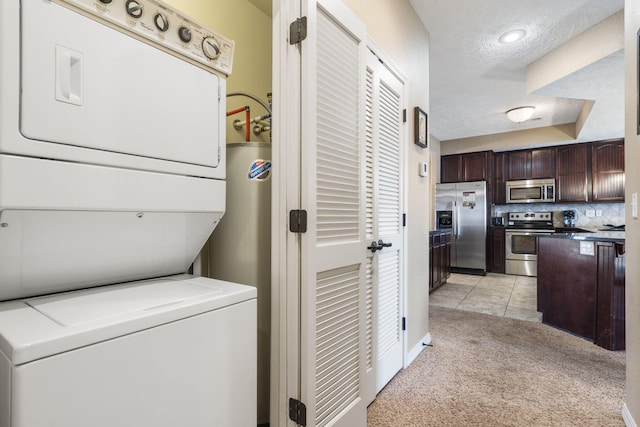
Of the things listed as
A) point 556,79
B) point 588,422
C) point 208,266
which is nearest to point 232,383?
point 208,266

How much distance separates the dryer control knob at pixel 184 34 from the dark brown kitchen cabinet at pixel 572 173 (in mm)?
6612

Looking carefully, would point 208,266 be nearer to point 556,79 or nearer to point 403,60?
point 403,60

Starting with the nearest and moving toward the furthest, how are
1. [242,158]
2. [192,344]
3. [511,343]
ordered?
[192,344], [242,158], [511,343]

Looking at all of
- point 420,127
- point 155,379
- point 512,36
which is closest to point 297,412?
point 155,379

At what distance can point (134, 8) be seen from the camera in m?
0.91

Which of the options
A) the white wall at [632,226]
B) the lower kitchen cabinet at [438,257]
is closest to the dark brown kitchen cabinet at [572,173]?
the lower kitchen cabinet at [438,257]

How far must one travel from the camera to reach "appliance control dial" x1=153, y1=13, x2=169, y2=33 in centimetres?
96

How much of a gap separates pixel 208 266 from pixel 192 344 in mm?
735

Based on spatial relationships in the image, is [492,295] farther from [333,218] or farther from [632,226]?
[333,218]

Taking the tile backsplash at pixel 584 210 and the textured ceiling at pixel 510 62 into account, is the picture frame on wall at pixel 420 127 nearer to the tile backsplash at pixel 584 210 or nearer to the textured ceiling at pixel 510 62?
the textured ceiling at pixel 510 62

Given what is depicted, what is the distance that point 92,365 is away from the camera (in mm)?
671

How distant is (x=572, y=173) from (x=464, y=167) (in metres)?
1.76

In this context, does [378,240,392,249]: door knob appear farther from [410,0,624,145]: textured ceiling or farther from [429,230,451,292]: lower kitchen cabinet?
[429,230,451,292]: lower kitchen cabinet

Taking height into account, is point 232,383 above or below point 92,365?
below
